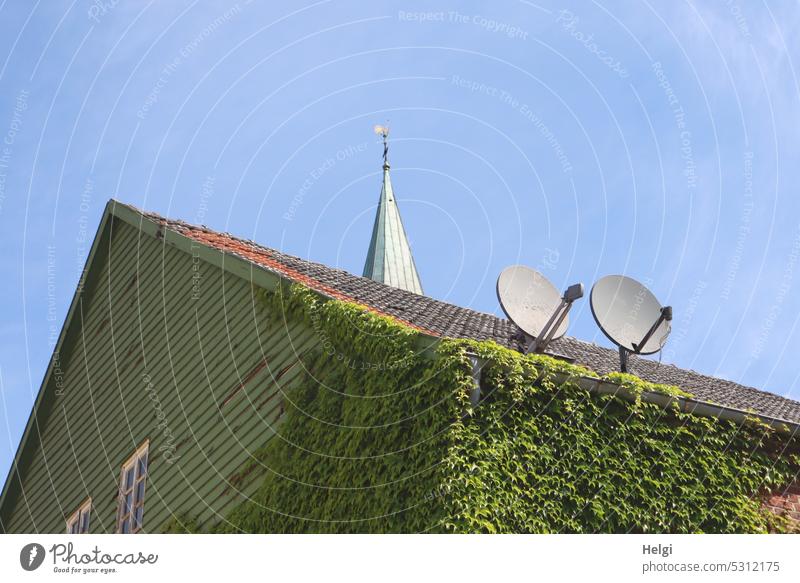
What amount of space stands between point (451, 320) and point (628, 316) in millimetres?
2512

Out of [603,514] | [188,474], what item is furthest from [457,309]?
[603,514]

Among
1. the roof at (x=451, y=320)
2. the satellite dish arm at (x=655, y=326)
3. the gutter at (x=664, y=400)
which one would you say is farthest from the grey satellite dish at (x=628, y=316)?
the gutter at (x=664, y=400)

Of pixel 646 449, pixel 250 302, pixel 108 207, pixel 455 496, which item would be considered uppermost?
pixel 108 207

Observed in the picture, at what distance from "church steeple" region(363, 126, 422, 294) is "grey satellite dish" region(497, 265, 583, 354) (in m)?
25.5

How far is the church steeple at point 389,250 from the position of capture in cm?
3991

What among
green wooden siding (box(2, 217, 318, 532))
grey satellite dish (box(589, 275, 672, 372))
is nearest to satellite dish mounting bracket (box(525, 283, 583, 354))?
grey satellite dish (box(589, 275, 672, 372))

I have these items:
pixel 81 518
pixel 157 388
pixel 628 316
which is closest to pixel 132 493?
pixel 157 388

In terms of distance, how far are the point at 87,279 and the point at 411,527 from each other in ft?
35.3

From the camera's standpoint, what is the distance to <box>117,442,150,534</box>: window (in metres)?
15.5

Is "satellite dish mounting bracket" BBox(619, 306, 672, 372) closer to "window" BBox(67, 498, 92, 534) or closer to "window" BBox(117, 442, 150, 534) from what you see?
"window" BBox(117, 442, 150, 534)

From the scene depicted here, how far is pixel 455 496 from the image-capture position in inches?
404

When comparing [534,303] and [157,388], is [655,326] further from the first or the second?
[157,388]

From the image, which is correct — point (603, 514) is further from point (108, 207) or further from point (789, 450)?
point (108, 207)
